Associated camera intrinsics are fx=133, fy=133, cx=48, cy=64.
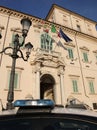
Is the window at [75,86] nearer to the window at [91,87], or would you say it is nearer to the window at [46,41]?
the window at [91,87]

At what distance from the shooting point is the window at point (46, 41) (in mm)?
13837

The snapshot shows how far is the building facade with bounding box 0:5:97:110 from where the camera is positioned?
11219mm

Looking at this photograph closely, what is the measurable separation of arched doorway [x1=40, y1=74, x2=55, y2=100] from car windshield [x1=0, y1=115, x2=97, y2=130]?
36.6ft

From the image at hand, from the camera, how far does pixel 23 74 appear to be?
37.8 feet

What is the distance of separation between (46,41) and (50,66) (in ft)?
9.91

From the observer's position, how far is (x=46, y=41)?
46.5 ft

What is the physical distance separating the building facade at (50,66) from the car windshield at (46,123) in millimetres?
9166

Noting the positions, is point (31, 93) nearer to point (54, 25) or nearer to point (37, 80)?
point (37, 80)

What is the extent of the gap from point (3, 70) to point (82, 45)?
10.5 m

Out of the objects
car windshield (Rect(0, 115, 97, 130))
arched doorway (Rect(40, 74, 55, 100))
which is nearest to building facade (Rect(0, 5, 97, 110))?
arched doorway (Rect(40, 74, 55, 100))

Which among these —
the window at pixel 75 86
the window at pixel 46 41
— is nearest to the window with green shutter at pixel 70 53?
the window at pixel 46 41

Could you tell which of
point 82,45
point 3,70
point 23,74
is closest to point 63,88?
point 23,74

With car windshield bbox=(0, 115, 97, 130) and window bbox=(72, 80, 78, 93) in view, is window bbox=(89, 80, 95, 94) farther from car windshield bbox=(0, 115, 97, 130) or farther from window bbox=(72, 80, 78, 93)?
car windshield bbox=(0, 115, 97, 130)

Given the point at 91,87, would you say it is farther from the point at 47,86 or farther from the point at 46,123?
the point at 46,123
